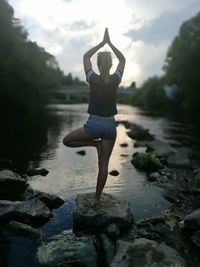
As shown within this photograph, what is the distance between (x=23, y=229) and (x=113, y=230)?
1.65 metres

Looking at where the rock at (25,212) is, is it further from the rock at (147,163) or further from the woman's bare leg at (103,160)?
the rock at (147,163)

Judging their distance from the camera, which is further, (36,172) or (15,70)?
(15,70)

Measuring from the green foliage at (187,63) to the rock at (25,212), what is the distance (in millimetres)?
64185

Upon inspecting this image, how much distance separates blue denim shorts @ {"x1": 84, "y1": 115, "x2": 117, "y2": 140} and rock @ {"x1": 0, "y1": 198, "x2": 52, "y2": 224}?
6.08 ft

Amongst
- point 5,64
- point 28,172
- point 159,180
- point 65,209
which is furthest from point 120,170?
point 5,64

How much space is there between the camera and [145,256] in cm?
696

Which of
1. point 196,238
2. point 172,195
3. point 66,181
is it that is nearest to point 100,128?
point 196,238

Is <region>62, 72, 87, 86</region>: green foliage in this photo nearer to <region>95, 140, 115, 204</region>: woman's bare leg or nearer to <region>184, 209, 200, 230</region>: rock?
<region>95, 140, 115, 204</region>: woman's bare leg

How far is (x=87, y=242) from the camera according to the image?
8031mm

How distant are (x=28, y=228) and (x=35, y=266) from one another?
4.60 feet

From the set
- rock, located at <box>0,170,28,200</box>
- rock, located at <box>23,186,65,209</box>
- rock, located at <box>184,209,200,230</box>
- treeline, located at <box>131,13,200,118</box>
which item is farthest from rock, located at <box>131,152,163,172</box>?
A: treeline, located at <box>131,13,200,118</box>

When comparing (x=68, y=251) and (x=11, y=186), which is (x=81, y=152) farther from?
(x=68, y=251)

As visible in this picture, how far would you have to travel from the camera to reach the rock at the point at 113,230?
834 cm

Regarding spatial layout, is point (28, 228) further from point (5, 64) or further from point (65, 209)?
point (5, 64)
